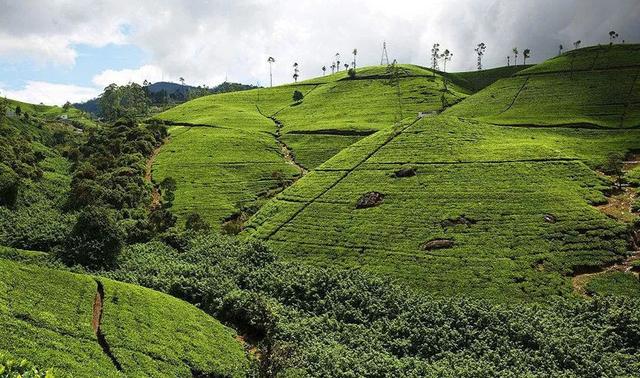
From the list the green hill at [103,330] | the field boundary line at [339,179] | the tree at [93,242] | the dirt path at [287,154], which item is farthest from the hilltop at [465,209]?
the green hill at [103,330]

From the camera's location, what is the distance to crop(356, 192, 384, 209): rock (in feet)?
233

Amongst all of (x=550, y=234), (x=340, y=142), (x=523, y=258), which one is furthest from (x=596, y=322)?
(x=340, y=142)

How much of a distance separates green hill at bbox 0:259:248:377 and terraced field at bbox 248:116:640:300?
69.2 feet

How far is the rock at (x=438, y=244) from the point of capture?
5909 centimetres

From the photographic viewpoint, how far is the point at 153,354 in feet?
116

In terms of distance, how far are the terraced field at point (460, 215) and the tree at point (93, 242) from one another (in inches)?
744

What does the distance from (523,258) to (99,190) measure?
65.2 metres

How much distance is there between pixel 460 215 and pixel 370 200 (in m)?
13.1

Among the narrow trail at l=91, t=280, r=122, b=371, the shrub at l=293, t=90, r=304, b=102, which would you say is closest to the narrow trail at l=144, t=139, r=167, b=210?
the narrow trail at l=91, t=280, r=122, b=371

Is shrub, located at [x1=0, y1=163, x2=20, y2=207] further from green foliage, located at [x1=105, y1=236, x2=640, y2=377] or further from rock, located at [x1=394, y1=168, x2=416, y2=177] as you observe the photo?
rock, located at [x1=394, y1=168, x2=416, y2=177]

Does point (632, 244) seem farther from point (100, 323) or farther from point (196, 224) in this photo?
point (196, 224)

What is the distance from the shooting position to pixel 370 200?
71750 millimetres

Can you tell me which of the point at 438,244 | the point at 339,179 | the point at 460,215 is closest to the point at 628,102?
the point at 460,215

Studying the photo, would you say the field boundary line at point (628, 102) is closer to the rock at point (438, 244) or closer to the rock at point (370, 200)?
the rock at point (370, 200)
